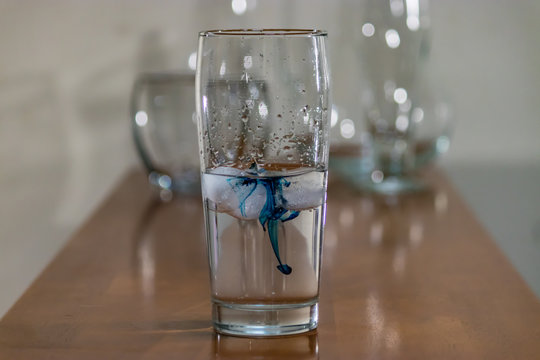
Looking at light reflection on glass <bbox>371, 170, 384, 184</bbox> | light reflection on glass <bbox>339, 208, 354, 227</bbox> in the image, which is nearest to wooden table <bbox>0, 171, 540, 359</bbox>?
light reflection on glass <bbox>339, 208, 354, 227</bbox>

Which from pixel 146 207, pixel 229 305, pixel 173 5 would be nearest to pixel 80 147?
pixel 173 5

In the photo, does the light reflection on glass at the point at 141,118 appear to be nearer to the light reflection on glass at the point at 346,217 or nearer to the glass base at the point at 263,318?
the light reflection on glass at the point at 346,217

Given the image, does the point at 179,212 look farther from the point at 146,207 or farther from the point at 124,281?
the point at 124,281

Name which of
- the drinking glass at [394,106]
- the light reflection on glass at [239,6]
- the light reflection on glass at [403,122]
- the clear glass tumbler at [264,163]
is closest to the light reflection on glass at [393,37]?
the drinking glass at [394,106]

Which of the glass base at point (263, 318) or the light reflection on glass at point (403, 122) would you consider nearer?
the glass base at point (263, 318)

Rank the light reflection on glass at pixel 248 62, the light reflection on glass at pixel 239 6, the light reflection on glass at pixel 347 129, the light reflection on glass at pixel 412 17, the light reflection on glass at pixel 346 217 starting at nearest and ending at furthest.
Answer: the light reflection on glass at pixel 248 62
the light reflection on glass at pixel 346 217
the light reflection on glass at pixel 412 17
the light reflection on glass at pixel 347 129
the light reflection on glass at pixel 239 6
